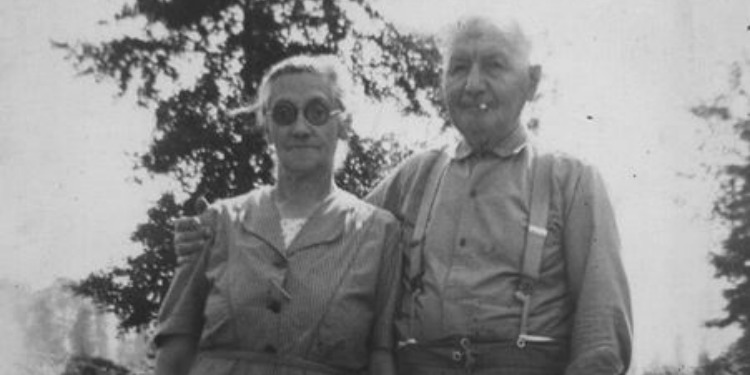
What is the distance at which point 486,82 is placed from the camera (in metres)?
3.54

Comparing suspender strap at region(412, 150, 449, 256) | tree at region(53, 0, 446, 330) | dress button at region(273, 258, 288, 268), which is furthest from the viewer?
tree at region(53, 0, 446, 330)

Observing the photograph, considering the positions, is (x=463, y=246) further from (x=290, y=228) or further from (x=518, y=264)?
(x=290, y=228)

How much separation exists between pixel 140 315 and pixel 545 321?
11.6 metres

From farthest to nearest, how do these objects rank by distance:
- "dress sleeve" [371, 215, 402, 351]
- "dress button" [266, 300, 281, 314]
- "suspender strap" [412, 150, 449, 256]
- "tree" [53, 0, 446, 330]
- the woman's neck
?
1. "tree" [53, 0, 446, 330]
2. "suspender strap" [412, 150, 449, 256]
3. the woman's neck
4. "dress sleeve" [371, 215, 402, 351]
5. "dress button" [266, 300, 281, 314]

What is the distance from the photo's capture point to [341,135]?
3592 millimetres

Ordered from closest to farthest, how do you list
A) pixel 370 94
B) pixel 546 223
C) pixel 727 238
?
1. pixel 546 223
2. pixel 370 94
3. pixel 727 238

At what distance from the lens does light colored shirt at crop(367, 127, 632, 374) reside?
324cm

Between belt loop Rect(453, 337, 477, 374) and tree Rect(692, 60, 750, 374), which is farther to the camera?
tree Rect(692, 60, 750, 374)

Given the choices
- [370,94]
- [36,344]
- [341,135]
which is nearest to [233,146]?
[370,94]

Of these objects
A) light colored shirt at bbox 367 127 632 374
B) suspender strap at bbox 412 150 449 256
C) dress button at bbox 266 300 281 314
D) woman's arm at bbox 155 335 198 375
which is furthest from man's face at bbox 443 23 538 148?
woman's arm at bbox 155 335 198 375

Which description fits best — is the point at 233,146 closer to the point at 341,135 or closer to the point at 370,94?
the point at 370,94

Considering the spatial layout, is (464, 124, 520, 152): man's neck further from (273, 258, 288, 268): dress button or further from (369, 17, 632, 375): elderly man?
(273, 258, 288, 268): dress button

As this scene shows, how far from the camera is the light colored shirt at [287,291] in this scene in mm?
3129

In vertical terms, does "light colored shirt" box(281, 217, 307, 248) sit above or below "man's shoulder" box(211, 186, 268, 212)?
below
